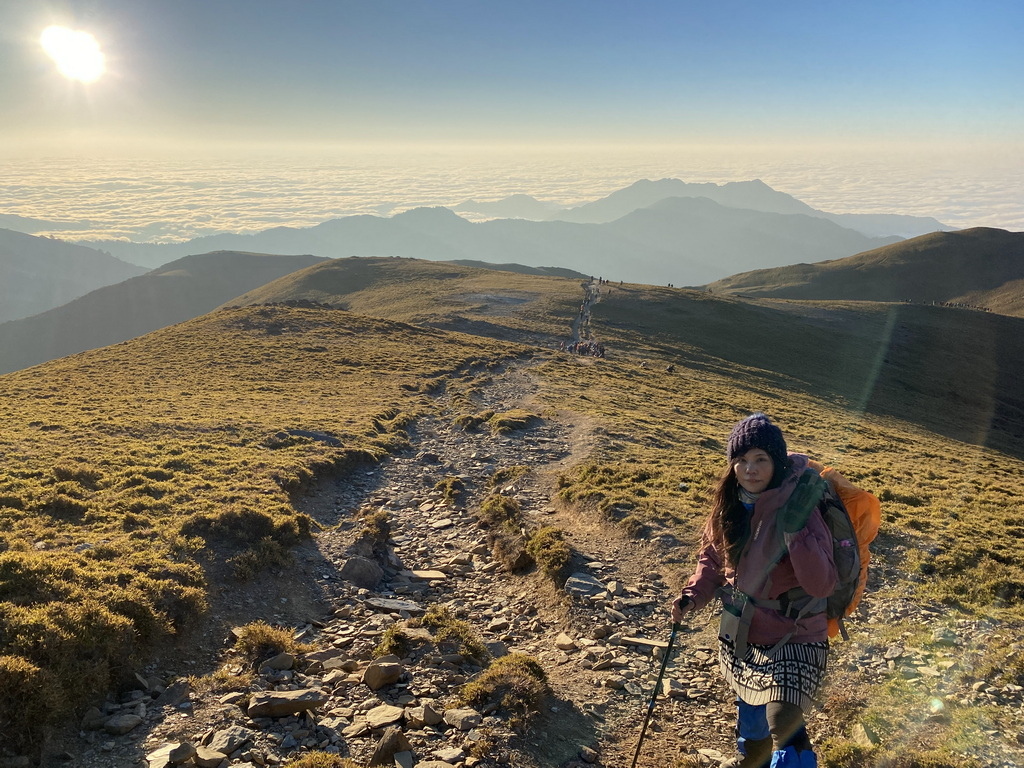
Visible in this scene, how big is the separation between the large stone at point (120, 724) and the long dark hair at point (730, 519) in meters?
6.55

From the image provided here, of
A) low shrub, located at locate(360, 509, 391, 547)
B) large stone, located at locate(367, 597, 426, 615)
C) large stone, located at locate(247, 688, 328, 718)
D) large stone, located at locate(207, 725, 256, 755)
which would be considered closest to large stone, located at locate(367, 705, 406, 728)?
large stone, located at locate(247, 688, 328, 718)

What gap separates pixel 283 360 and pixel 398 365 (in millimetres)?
8908

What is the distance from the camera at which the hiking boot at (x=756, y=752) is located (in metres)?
4.70

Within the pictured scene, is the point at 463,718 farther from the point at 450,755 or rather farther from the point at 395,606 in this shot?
the point at 395,606

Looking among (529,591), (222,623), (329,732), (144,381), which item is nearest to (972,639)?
(529,591)

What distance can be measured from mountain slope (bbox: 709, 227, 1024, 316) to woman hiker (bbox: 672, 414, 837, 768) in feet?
561

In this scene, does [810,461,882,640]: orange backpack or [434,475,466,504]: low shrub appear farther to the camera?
[434,475,466,504]: low shrub

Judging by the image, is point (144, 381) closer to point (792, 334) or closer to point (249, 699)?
point (249, 699)

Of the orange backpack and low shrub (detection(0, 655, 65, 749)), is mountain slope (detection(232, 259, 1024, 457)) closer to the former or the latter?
the orange backpack

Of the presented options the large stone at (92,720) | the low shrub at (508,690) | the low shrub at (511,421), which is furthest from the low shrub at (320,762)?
the low shrub at (511,421)

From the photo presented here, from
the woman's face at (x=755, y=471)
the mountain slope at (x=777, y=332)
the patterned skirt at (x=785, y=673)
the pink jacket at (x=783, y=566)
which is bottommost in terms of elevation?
the mountain slope at (x=777, y=332)

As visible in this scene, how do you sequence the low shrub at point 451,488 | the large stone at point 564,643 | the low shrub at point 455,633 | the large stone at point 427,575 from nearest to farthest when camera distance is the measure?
the low shrub at point 455,633
the large stone at point 564,643
the large stone at point 427,575
the low shrub at point 451,488

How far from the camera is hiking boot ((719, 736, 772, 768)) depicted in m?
4.70

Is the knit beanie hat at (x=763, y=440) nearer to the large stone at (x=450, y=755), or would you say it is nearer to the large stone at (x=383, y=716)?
the large stone at (x=450, y=755)
